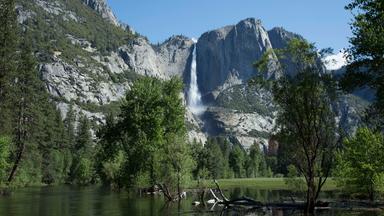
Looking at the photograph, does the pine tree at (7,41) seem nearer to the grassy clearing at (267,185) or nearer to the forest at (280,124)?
the forest at (280,124)

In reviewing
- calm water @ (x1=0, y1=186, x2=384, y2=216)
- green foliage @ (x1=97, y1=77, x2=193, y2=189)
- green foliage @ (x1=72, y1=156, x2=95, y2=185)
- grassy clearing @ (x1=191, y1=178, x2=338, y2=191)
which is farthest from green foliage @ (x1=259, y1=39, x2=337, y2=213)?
green foliage @ (x1=72, y1=156, x2=95, y2=185)

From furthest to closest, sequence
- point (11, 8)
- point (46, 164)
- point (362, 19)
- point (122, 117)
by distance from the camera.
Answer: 1. point (46, 164)
2. point (122, 117)
3. point (11, 8)
4. point (362, 19)

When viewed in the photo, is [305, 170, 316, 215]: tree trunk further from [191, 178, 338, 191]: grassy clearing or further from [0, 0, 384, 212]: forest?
[191, 178, 338, 191]: grassy clearing

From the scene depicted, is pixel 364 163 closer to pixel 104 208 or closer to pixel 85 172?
pixel 104 208

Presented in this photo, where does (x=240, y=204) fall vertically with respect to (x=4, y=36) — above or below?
below

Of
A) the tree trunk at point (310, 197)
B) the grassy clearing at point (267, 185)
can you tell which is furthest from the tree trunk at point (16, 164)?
the tree trunk at point (310, 197)

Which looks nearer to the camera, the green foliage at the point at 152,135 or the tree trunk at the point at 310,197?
the tree trunk at the point at 310,197

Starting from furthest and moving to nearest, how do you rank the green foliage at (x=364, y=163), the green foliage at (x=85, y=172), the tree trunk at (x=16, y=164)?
the green foliage at (x=85, y=172) < the tree trunk at (x=16, y=164) < the green foliage at (x=364, y=163)

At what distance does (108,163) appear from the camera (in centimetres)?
9606

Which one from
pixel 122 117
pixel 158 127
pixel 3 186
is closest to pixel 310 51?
pixel 158 127

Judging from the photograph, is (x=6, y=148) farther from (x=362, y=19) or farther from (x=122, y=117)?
(x=362, y=19)

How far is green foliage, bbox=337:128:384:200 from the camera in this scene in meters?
55.7

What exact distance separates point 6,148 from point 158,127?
2386 cm

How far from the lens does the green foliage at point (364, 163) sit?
5566 centimetres
